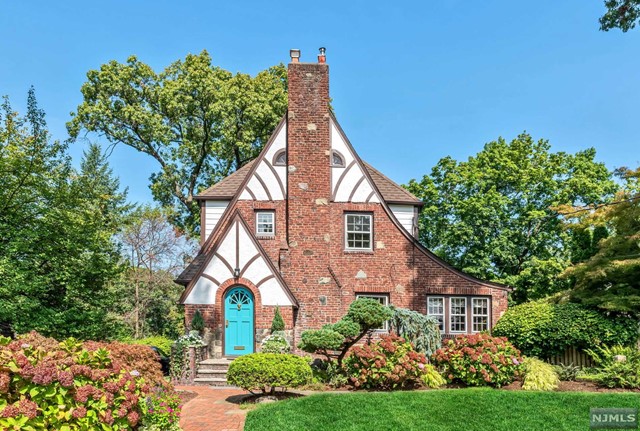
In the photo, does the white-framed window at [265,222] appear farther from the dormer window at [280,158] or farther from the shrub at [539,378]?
the shrub at [539,378]

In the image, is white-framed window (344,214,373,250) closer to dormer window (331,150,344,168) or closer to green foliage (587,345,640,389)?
dormer window (331,150,344,168)

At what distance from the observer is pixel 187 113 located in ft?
86.4

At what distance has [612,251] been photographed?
44.3 ft

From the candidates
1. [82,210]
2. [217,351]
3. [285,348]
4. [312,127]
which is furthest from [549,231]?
[82,210]

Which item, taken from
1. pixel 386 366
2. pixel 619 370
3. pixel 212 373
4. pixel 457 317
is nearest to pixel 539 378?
pixel 619 370

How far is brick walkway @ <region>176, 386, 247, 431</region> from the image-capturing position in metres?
8.77

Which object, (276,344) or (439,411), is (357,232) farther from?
(439,411)

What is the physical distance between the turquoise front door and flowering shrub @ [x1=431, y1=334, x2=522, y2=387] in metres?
5.81

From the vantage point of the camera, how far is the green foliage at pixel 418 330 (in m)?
13.2

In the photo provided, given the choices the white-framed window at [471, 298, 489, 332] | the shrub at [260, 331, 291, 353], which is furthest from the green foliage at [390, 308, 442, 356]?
the white-framed window at [471, 298, 489, 332]

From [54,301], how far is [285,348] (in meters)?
7.31

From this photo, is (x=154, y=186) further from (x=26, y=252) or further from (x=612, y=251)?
(x=612, y=251)

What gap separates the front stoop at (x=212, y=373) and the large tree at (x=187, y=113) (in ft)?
44.7

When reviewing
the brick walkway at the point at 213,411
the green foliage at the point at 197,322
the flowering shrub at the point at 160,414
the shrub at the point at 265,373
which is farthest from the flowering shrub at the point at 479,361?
the green foliage at the point at 197,322
